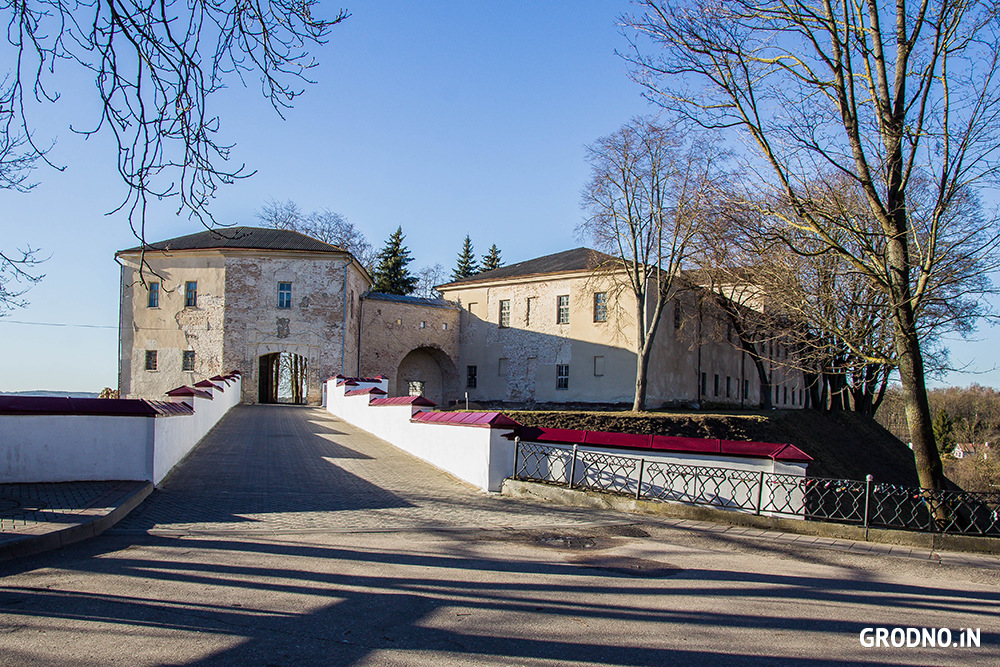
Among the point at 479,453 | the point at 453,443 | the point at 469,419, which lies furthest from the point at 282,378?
the point at 479,453

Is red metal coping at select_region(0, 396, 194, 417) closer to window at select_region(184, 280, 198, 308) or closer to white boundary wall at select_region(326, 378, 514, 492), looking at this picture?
white boundary wall at select_region(326, 378, 514, 492)

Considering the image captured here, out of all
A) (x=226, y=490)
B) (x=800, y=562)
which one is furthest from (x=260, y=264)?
(x=800, y=562)

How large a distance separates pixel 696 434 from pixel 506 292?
58.7ft

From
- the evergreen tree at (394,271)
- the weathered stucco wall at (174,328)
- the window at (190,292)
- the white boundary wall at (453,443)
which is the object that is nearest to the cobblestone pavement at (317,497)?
the white boundary wall at (453,443)

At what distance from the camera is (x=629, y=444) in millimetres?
10000

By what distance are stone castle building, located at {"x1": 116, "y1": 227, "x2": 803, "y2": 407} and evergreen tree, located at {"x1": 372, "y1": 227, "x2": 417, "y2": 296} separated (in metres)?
19.2

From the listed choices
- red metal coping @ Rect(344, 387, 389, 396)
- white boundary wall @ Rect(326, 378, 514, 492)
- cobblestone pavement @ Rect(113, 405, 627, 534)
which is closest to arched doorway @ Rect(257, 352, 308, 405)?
red metal coping @ Rect(344, 387, 389, 396)

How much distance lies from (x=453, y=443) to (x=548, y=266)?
30.9 metres

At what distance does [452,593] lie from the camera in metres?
5.28

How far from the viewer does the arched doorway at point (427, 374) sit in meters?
44.6

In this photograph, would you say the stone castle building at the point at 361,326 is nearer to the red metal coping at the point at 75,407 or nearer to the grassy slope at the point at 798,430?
the grassy slope at the point at 798,430

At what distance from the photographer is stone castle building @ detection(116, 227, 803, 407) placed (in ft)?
121

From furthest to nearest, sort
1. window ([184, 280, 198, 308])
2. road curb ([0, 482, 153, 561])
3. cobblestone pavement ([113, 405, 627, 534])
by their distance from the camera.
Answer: window ([184, 280, 198, 308]) → cobblestone pavement ([113, 405, 627, 534]) → road curb ([0, 482, 153, 561])

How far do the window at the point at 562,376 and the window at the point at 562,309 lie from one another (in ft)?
8.39
